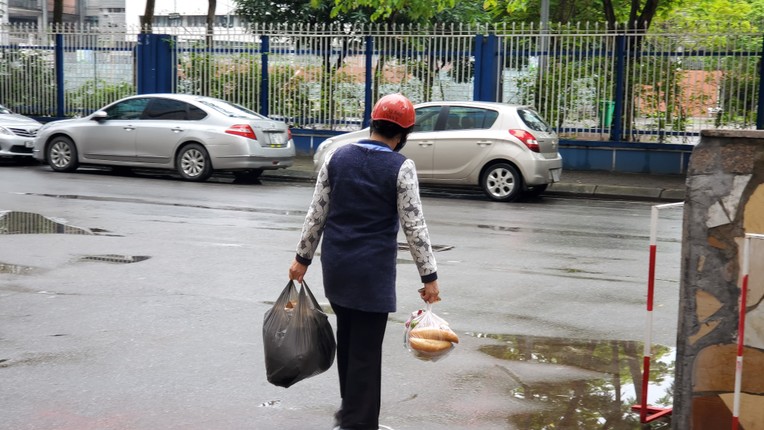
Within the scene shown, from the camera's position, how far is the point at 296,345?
4.53 m

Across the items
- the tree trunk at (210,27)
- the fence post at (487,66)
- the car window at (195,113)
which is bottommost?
the car window at (195,113)

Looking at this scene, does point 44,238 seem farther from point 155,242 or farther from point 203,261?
point 203,261

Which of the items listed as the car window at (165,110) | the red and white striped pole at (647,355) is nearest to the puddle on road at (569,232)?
the red and white striped pole at (647,355)

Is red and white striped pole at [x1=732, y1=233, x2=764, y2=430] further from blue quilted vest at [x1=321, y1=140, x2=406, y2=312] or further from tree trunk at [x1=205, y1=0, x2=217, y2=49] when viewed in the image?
tree trunk at [x1=205, y1=0, x2=217, y2=49]

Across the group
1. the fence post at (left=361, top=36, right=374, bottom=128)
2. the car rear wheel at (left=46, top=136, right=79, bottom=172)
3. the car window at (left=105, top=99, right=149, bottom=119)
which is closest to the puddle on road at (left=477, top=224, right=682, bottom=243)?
the car window at (left=105, top=99, right=149, bottom=119)

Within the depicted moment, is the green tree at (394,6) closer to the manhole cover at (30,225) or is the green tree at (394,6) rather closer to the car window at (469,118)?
the car window at (469,118)

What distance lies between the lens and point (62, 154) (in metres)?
18.3

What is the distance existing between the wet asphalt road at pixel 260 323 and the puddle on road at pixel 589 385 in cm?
2

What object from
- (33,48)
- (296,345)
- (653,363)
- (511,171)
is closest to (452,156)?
(511,171)

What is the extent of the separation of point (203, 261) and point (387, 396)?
413 cm

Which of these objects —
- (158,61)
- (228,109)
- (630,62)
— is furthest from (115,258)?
(158,61)

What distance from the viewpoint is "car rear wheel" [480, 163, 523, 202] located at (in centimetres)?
1514

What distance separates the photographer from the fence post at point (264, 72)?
72.5 ft

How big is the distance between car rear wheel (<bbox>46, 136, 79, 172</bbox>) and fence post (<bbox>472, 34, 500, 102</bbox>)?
8.11 metres
